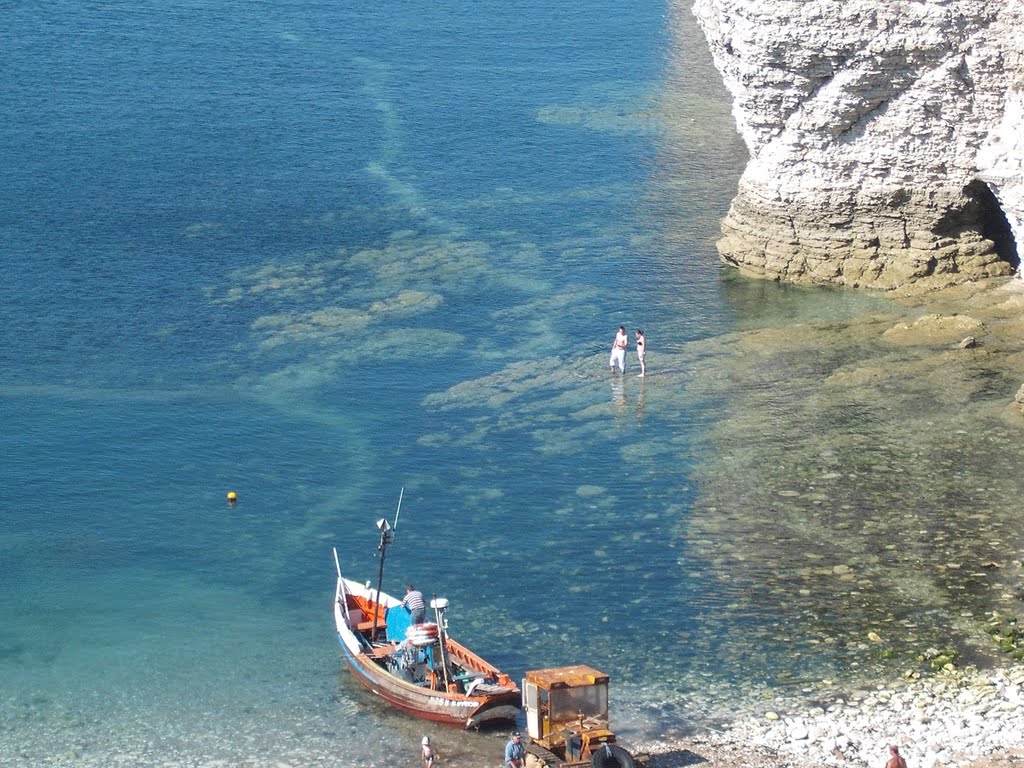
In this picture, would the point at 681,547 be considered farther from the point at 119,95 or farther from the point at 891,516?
the point at 119,95

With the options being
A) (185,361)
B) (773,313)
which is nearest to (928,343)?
(773,313)

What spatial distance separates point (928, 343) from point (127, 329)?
27161 mm

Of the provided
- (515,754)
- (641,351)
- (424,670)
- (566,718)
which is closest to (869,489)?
(641,351)

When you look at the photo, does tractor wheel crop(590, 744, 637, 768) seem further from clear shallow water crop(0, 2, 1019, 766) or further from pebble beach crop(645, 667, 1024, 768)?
clear shallow water crop(0, 2, 1019, 766)

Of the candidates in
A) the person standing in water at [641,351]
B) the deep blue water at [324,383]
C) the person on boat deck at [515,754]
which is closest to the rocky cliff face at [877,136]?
the deep blue water at [324,383]

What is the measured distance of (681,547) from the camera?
41719 mm

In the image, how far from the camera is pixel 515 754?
102ft

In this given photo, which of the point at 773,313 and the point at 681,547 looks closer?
the point at 681,547

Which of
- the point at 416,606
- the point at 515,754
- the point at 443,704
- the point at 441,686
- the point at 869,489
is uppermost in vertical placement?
the point at 416,606

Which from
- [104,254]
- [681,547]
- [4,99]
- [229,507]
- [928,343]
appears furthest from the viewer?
[4,99]

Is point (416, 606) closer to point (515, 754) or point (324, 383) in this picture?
point (515, 754)

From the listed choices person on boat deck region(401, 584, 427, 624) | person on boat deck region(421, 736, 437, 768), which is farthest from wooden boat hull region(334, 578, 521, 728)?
person on boat deck region(421, 736, 437, 768)

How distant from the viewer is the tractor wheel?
30.4m

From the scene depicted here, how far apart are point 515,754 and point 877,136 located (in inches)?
1242
